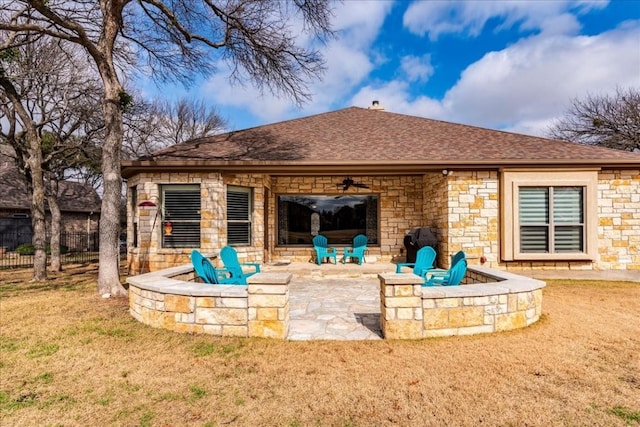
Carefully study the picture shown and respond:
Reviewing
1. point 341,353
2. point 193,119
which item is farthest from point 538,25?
point 193,119

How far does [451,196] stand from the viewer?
26.3ft

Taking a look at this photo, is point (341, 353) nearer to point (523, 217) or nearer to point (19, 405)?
point (19, 405)

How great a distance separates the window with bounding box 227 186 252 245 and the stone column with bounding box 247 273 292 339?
16.5ft

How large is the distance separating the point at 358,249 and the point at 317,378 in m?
6.58

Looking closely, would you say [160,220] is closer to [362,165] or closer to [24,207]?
[362,165]

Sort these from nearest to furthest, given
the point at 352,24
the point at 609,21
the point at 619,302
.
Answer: the point at 619,302 → the point at 352,24 → the point at 609,21

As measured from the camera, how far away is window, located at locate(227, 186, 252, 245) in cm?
851

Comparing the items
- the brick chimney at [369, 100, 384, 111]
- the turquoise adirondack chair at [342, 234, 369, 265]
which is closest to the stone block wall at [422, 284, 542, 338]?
the turquoise adirondack chair at [342, 234, 369, 265]

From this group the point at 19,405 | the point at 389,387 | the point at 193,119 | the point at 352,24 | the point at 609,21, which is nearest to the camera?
the point at 19,405

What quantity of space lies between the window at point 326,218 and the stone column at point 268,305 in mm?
6401

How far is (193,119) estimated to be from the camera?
25000 mm

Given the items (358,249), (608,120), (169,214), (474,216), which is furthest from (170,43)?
(608,120)

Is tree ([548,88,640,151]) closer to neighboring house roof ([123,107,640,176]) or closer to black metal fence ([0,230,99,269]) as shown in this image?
neighboring house roof ([123,107,640,176])

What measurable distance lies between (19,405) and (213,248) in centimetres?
572
